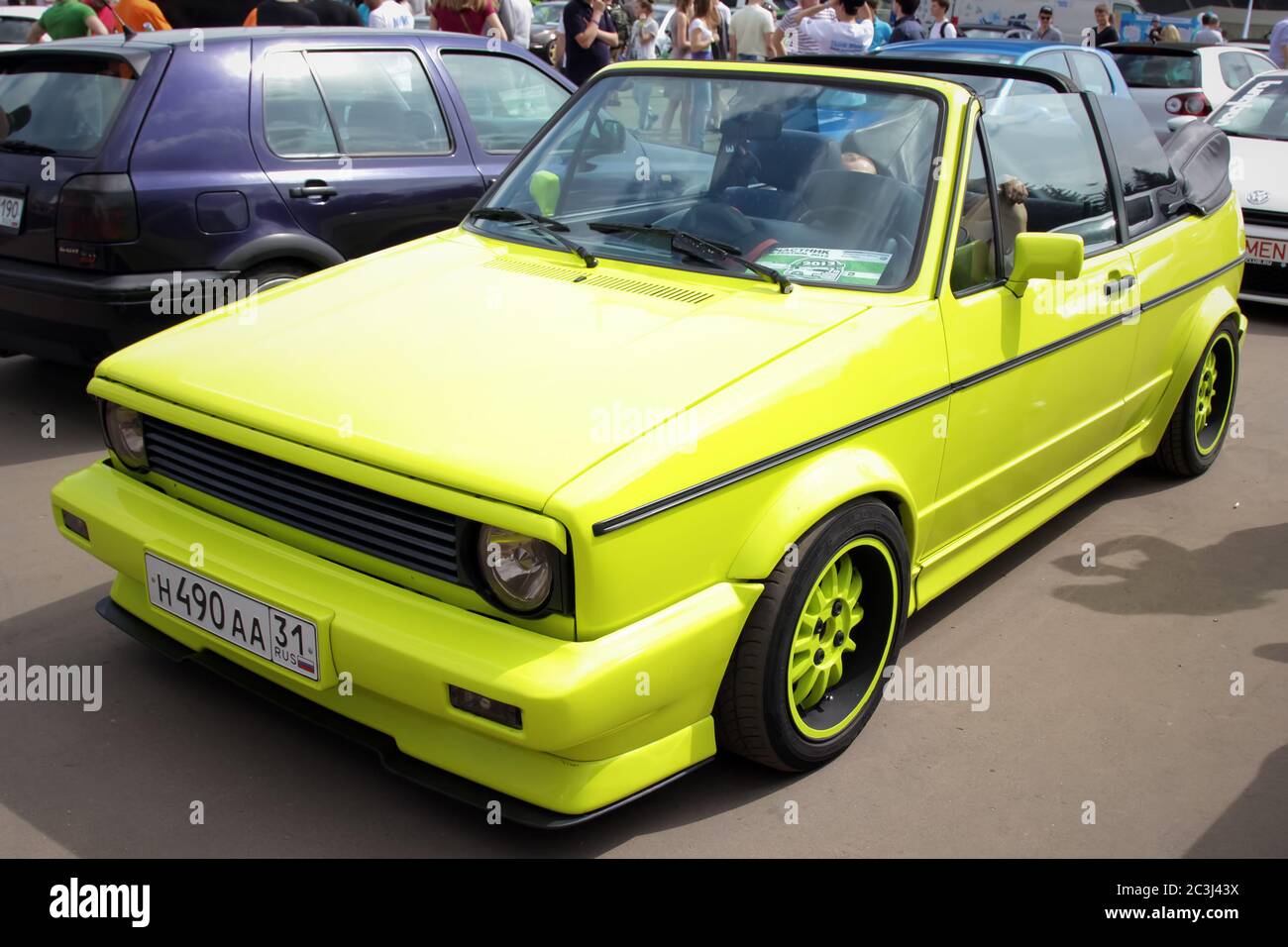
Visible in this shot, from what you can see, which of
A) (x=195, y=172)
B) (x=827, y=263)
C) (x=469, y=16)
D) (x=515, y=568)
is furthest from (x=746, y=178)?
(x=469, y=16)

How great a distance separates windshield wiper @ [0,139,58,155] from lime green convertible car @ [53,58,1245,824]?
242 cm

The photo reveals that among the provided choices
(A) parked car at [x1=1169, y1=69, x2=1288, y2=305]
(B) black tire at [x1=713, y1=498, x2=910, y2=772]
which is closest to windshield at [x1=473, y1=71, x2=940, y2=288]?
(B) black tire at [x1=713, y1=498, x2=910, y2=772]

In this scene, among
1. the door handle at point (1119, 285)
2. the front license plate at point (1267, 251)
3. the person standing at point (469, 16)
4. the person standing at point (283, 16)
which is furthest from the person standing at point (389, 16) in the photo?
the door handle at point (1119, 285)

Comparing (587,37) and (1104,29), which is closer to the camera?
(587,37)

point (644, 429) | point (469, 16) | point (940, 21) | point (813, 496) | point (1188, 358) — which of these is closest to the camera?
point (644, 429)

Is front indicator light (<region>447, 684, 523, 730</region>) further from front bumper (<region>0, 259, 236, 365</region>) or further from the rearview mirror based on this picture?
front bumper (<region>0, 259, 236, 365</region>)

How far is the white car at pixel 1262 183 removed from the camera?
8008 mm

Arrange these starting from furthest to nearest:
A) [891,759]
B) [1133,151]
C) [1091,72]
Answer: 1. [1091,72]
2. [1133,151]
3. [891,759]

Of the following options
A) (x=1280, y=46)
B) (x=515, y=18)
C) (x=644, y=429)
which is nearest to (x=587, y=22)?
(x=515, y=18)

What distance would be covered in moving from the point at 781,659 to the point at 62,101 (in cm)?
441

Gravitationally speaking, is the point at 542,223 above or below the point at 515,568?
above

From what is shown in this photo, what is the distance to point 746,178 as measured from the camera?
3.73 m

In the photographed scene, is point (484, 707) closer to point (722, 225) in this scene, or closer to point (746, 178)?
point (722, 225)

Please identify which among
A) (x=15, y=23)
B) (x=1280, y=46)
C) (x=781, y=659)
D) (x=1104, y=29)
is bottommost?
(x=781, y=659)
